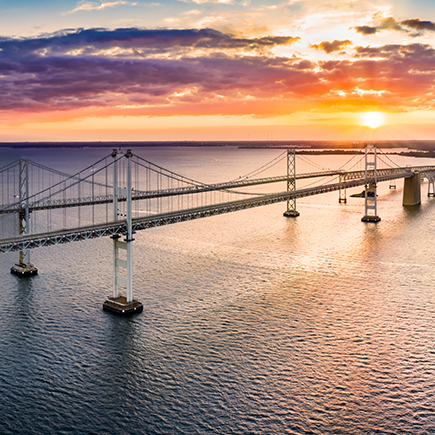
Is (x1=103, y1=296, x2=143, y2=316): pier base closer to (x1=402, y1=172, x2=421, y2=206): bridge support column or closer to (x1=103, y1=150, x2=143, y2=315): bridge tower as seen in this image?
(x1=103, y1=150, x2=143, y2=315): bridge tower

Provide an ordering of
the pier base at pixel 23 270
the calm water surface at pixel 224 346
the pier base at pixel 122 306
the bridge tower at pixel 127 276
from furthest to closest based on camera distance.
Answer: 1. the pier base at pixel 23 270
2. the bridge tower at pixel 127 276
3. the pier base at pixel 122 306
4. the calm water surface at pixel 224 346

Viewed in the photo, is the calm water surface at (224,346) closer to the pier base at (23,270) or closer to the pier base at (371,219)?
the pier base at (23,270)

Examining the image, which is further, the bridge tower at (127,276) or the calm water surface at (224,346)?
the bridge tower at (127,276)

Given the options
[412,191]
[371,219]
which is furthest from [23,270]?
[412,191]

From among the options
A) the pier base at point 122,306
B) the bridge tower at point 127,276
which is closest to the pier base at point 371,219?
the bridge tower at point 127,276

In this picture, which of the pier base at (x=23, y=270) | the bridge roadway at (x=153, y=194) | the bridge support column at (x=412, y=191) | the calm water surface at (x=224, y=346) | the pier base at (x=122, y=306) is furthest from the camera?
the bridge support column at (x=412, y=191)

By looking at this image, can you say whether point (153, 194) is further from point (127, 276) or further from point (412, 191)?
point (127, 276)

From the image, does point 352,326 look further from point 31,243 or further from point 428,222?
point 428,222

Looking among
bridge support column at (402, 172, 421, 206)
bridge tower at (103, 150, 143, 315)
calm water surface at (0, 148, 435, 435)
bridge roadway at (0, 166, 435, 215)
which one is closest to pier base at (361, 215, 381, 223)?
bridge roadway at (0, 166, 435, 215)
